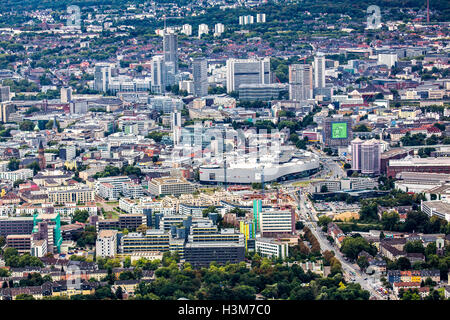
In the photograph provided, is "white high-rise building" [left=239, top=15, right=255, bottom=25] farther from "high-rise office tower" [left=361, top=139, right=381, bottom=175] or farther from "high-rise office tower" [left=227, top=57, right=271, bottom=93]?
"high-rise office tower" [left=361, top=139, right=381, bottom=175]

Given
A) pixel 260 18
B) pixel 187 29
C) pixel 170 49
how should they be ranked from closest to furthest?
1. pixel 170 49
2. pixel 187 29
3. pixel 260 18

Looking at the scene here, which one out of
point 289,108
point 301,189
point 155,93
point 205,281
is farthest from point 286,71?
point 205,281

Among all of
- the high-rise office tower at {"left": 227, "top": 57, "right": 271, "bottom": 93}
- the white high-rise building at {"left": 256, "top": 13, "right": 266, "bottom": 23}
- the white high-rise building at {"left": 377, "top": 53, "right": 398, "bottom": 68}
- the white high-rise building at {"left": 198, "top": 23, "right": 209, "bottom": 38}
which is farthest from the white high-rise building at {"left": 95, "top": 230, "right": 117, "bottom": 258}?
the white high-rise building at {"left": 256, "top": 13, "right": 266, "bottom": 23}

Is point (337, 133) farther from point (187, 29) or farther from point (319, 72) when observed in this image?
point (187, 29)

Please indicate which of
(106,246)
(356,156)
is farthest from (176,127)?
(106,246)

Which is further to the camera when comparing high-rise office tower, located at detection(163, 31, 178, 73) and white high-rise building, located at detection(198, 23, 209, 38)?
white high-rise building, located at detection(198, 23, 209, 38)

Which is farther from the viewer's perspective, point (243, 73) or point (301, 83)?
point (243, 73)
